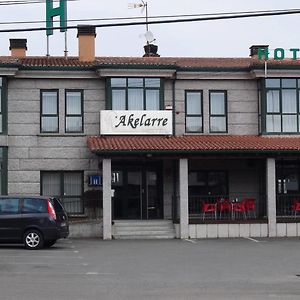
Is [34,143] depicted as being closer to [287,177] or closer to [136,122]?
[136,122]

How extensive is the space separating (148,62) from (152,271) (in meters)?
16.8

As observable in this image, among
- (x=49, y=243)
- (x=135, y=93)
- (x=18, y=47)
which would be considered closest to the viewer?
(x=49, y=243)

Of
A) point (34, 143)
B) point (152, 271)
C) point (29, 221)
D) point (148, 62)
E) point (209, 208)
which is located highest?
point (148, 62)

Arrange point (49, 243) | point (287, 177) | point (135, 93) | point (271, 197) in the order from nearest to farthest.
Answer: point (49, 243) < point (271, 197) < point (135, 93) < point (287, 177)

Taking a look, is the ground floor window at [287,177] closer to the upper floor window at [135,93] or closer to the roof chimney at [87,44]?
the upper floor window at [135,93]

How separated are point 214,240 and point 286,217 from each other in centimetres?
423

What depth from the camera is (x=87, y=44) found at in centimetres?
3444

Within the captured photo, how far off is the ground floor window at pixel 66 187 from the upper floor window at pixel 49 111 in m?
1.95

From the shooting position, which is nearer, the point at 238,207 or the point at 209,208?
the point at 209,208

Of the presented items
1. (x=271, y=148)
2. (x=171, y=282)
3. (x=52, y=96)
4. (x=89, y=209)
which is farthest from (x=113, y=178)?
(x=171, y=282)

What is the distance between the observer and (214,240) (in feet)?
91.2

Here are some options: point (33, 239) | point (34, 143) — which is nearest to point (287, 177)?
point (34, 143)

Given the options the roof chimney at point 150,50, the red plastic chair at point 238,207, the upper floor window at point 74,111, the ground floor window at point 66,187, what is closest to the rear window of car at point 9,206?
the ground floor window at point 66,187

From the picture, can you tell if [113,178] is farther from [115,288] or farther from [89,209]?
[115,288]
